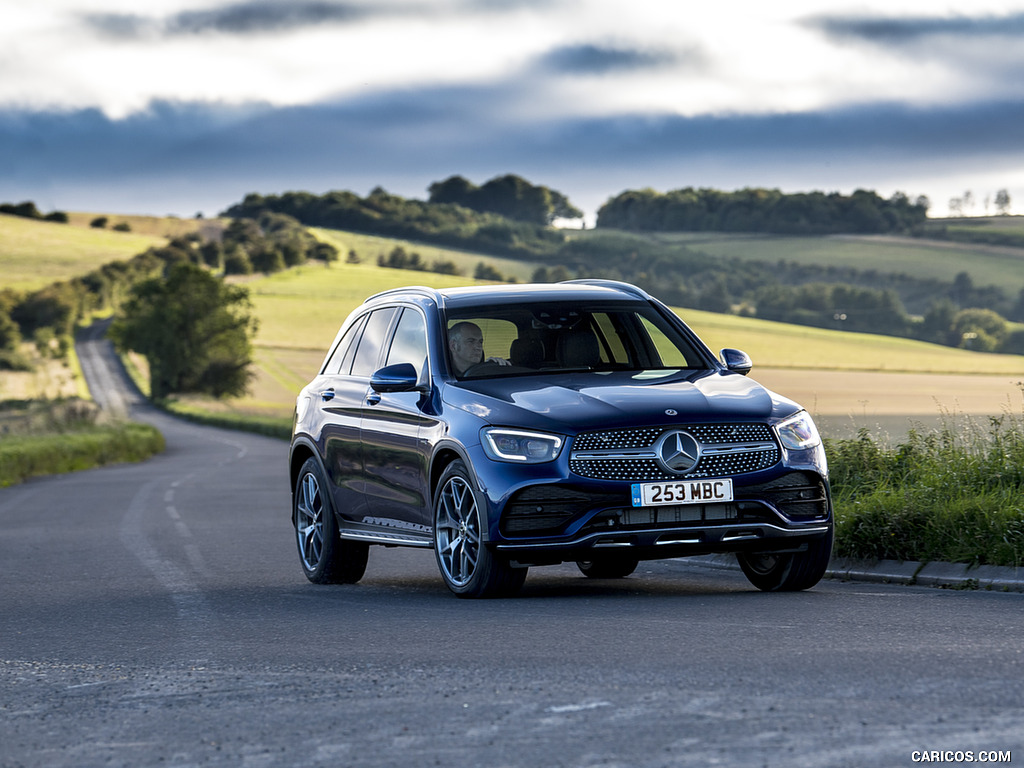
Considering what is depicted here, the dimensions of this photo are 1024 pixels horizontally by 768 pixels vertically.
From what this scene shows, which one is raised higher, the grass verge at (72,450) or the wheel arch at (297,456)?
the wheel arch at (297,456)

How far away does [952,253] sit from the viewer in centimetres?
10888

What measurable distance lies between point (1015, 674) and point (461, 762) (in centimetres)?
234

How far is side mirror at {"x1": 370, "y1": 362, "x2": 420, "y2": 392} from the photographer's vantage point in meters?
9.88

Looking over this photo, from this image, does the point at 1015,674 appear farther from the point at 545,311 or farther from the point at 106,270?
the point at 106,270

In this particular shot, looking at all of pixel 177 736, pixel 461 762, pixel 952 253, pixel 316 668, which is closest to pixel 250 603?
pixel 316 668

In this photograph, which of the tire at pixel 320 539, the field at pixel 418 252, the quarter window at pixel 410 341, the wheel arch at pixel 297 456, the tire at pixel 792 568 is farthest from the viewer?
the field at pixel 418 252

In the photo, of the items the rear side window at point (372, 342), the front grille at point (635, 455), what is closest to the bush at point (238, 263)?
the rear side window at point (372, 342)

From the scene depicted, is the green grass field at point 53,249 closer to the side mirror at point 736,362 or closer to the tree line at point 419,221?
the tree line at point 419,221

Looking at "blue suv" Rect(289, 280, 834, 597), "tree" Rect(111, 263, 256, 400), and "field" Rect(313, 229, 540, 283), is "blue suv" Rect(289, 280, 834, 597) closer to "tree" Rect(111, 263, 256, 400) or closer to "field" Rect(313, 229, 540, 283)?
"field" Rect(313, 229, 540, 283)

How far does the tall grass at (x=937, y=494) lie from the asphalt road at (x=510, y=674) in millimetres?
668

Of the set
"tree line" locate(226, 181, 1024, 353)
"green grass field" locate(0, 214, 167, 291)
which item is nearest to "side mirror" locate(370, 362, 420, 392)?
"tree line" locate(226, 181, 1024, 353)

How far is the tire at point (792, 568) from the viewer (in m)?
9.30

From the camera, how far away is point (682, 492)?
873 centimetres

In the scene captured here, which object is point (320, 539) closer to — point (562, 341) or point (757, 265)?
point (562, 341)
